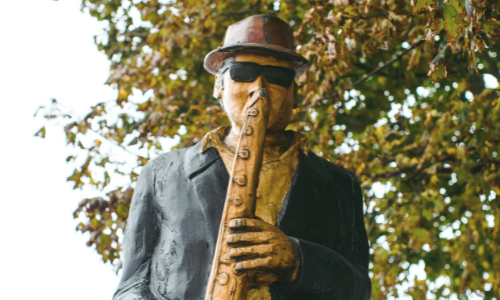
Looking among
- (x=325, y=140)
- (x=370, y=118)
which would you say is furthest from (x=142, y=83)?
(x=370, y=118)

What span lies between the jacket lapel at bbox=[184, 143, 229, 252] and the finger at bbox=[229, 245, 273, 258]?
0.31 meters

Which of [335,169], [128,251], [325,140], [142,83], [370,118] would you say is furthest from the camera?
[370,118]

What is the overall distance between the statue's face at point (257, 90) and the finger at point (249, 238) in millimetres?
658

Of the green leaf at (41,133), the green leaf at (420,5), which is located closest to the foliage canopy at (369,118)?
the green leaf at (41,133)

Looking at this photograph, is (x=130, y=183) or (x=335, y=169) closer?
(x=335, y=169)

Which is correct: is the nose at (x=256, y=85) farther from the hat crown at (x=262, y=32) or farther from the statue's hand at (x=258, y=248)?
the statue's hand at (x=258, y=248)

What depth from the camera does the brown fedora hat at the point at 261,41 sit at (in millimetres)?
2971

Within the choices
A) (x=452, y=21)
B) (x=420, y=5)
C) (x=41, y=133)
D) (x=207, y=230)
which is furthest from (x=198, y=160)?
(x=41, y=133)

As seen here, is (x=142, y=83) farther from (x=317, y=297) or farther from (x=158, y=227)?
(x=317, y=297)

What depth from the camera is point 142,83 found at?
7.90 meters

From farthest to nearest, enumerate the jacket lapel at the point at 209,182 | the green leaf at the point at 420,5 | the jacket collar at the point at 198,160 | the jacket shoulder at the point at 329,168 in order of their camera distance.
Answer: the green leaf at the point at 420,5
the jacket shoulder at the point at 329,168
the jacket collar at the point at 198,160
the jacket lapel at the point at 209,182

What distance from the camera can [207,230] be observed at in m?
2.78

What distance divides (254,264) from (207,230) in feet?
1.35

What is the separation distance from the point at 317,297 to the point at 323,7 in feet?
12.5
